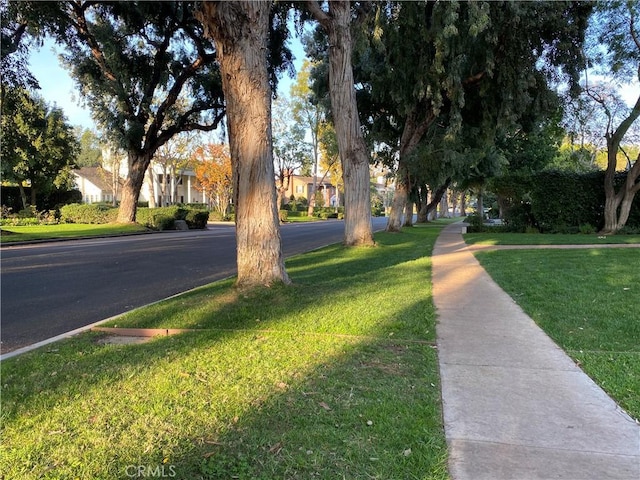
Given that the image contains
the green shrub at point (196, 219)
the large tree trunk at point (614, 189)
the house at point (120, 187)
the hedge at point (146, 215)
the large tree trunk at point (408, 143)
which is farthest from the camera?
the house at point (120, 187)

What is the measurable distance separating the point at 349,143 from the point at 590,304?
1044 centimetres

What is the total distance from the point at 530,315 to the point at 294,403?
4290 mm

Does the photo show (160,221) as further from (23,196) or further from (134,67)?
(23,196)

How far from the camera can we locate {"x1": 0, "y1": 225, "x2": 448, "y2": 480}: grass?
2.84m

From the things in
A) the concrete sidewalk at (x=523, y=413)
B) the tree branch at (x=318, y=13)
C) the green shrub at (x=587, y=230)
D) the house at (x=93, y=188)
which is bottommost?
the concrete sidewalk at (x=523, y=413)

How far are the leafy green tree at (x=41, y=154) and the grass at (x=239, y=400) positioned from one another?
104 ft

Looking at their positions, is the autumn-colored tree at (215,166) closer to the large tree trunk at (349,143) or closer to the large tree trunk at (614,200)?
the large tree trunk at (349,143)

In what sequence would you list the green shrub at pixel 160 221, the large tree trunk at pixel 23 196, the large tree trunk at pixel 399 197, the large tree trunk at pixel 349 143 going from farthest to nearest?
the large tree trunk at pixel 23 196 → the green shrub at pixel 160 221 → the large tree trunk at pixel 399 197 → the large tree trunk at pixel 349 143

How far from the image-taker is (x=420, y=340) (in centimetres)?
540

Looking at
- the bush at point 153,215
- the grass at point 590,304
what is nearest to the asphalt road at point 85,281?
the grass at point 590,304

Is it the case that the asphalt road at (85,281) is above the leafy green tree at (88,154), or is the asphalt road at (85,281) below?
below

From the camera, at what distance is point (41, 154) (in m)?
36.1

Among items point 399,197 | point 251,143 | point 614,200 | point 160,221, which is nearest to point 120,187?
point 160,221

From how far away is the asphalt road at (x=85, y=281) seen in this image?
693 cm
